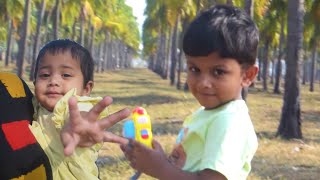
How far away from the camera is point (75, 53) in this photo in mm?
2033

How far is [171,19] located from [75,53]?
20.1m

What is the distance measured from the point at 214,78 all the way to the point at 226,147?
0.24 m

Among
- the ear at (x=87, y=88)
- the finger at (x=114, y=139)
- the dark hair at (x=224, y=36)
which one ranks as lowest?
the finger at (x=114, y=139)

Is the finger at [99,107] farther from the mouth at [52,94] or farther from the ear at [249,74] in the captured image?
the ear at [249,74]

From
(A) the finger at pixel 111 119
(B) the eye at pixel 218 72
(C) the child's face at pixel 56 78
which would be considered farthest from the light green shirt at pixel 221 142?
(C) the child's face at pixel 56 78

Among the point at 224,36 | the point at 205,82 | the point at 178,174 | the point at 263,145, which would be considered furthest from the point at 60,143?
the point at 263,145

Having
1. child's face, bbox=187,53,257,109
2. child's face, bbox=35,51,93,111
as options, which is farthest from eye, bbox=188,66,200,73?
child's face, bbox=35,51,93,111

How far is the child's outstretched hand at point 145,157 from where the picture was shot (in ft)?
5.05

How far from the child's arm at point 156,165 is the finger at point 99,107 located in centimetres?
15

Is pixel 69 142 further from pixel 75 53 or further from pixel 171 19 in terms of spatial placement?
pixel 171 19

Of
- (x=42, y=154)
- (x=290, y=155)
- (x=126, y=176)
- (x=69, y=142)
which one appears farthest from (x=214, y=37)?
(x=290, y=155)

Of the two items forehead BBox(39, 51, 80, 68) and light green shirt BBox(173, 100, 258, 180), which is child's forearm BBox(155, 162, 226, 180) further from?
forehead BBox(39, 51, 80, 68)

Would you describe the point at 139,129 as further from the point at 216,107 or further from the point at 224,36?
the point at 224,36

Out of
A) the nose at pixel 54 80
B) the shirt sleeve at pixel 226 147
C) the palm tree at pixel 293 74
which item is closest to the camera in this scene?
the shirt sleeve at pixel 226 147
